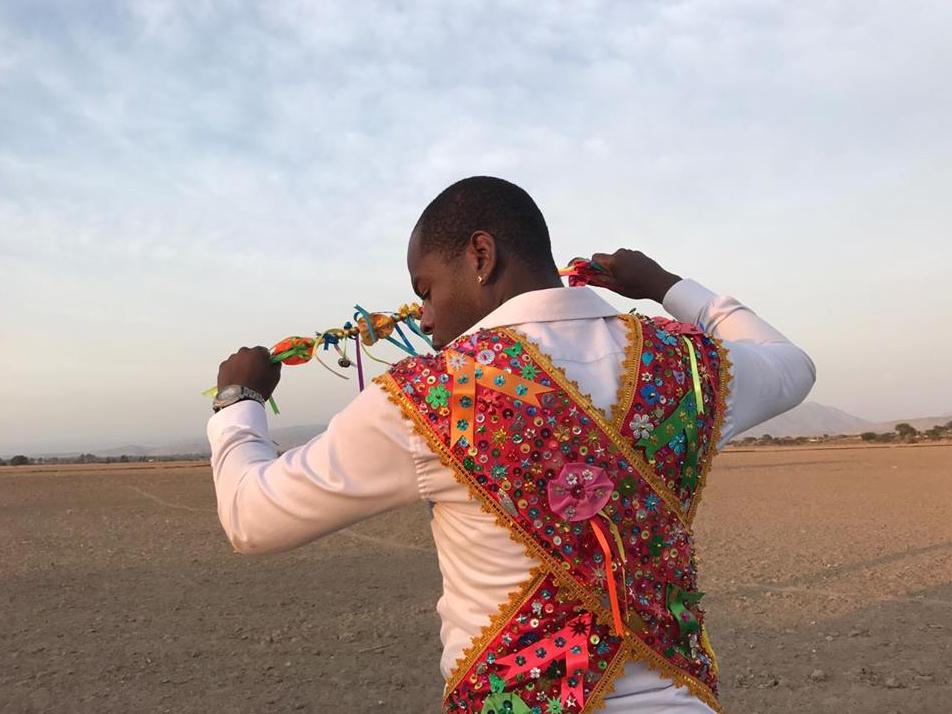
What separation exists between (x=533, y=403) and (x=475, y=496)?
0.21 m

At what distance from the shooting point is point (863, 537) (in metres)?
12.4

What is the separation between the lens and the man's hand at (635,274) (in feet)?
8.32

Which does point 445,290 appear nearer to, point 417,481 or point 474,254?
point 474,254

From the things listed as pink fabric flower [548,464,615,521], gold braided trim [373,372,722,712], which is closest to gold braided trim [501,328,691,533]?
pink fabric flower [548,464,615,521]

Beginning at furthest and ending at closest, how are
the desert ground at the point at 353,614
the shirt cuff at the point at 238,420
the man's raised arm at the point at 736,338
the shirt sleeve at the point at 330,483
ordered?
the desert ground at the point at 353,614
the man's raised arm at the point at 736,338
the shirt cuff at the point at 238,420
the shirt sleeve at the point at 330,483

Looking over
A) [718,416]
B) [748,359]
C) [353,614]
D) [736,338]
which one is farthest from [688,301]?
[353,614]

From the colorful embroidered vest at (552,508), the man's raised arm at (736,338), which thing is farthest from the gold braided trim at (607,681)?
the man's raised arm at (736,338)

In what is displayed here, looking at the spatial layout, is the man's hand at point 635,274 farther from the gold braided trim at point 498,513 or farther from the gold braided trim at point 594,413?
the gold braided trim at point 498,513

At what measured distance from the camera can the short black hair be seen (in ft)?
6.69

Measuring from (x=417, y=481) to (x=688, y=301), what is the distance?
106cm

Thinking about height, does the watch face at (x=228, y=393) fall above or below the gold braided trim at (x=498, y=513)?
above

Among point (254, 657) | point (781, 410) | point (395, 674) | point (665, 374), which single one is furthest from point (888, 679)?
point (665, 374)

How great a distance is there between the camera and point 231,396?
2047 millimetres

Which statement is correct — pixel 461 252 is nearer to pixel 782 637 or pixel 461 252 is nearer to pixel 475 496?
pixel 475 496
